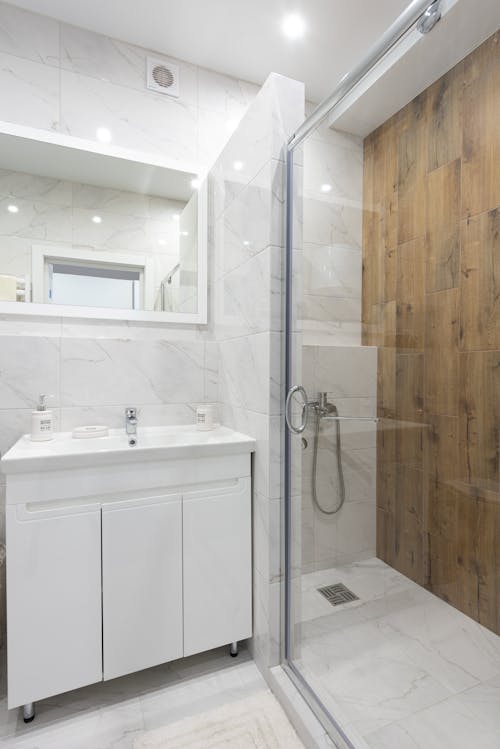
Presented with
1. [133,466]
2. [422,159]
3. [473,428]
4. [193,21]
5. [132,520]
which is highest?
[193,21]

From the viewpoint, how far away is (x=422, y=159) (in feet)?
3.25

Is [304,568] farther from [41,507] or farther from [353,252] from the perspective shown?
[353,252]

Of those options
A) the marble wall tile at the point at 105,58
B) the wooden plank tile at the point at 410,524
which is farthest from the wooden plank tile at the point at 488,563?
the marble wall tile at the point at 105,58

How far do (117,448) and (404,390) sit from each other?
0.98m

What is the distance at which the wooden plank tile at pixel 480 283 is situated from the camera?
849 millimetres

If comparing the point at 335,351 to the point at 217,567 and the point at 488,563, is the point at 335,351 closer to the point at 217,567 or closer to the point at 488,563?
the point at 488,563

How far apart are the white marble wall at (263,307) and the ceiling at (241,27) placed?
0.55 m

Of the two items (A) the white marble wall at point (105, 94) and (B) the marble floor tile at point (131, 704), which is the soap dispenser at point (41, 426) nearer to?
(B) the marble floor tile at point (131, 704)

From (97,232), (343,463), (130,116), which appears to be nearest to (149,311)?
(97,232)

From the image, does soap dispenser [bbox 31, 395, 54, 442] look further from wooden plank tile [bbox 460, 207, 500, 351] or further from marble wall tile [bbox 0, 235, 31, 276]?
wooden plank tile [bbox 460, 207, 500, 351]

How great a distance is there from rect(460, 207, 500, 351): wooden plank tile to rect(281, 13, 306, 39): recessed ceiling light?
5.15 feet

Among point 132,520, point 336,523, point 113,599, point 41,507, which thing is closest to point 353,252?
point 336,523

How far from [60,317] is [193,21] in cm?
146

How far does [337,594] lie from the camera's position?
1.29m
